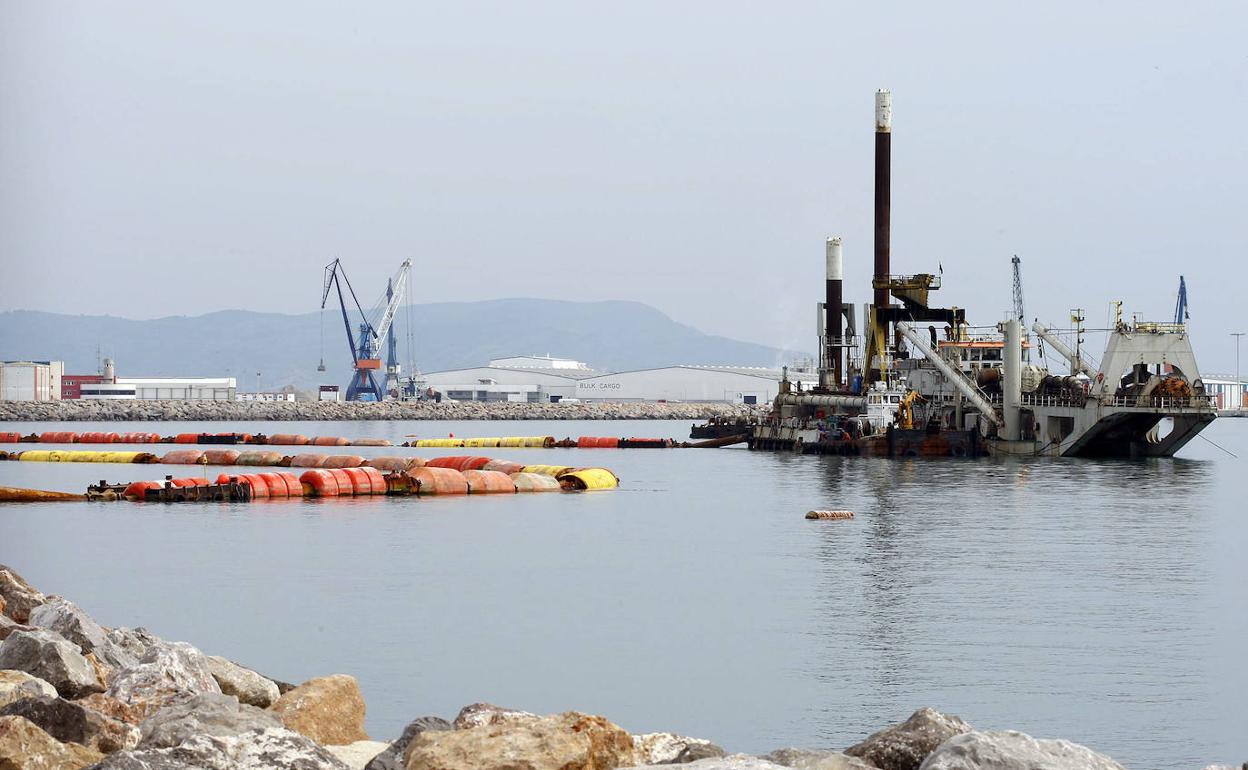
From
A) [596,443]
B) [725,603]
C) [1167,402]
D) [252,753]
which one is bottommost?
[725,603]

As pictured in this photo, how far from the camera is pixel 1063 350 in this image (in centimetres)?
9569

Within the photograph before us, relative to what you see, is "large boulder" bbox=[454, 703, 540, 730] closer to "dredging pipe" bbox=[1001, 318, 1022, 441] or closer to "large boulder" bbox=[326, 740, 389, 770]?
"large boulder" bbox=[326, 740, 389, 770]

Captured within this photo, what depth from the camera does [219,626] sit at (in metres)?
28.7

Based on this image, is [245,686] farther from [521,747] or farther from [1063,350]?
[1063,350]

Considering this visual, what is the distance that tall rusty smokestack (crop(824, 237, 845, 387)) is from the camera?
108 m

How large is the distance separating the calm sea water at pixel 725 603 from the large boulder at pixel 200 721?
20.8ft

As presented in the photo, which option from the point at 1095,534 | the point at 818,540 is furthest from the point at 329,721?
the point at 1095,534

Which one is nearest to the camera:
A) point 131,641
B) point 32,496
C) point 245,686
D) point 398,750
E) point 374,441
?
point 398,750

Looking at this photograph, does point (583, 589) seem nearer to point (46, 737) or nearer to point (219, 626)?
point (219, 626)

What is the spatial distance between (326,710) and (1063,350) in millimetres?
86001

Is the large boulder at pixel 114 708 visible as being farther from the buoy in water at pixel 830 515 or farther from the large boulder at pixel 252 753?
the buoy in water at pixel 830 515

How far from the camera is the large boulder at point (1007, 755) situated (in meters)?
11.4

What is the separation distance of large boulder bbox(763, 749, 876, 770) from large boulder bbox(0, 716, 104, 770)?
562 centimetres

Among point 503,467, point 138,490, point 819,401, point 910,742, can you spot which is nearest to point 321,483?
point 138,490
